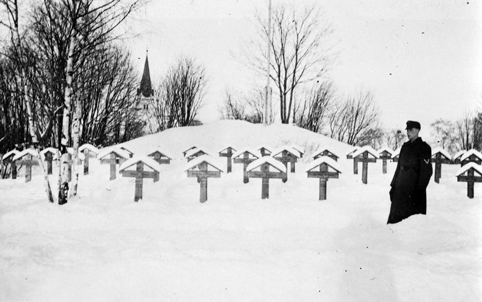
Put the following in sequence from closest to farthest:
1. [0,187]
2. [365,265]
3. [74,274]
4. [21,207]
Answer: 1. [74,274]
2. [365,265]
3. [21,207]
4. [0,187]

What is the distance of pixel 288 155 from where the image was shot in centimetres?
998

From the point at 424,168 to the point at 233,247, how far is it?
310cm

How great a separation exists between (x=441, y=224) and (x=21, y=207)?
6.92m

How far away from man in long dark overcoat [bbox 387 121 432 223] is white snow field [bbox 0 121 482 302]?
22 centimetres

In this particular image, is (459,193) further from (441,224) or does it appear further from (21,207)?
(21,207)

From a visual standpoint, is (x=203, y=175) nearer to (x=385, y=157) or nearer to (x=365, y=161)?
(x=365, y=161)

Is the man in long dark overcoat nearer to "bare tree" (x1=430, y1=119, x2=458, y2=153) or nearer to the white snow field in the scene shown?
the white snow field

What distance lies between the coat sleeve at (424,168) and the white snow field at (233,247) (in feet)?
1.64

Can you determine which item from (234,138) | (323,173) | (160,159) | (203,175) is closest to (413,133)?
(323,173)

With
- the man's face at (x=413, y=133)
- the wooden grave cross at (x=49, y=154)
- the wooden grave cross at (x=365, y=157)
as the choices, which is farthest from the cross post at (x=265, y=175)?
the wooden grave cross at (x=49, y=154)

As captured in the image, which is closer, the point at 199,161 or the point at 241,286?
the point at 241,286

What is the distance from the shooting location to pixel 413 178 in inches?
197

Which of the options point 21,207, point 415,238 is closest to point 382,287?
point 415,238

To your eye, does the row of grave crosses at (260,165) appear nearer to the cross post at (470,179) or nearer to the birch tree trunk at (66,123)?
the cross post at (470,179)
